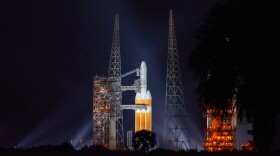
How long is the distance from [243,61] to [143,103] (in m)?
122

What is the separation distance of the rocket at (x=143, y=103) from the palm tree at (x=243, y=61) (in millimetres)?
116712

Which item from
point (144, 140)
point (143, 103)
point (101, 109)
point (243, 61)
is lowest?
point (144, 140)

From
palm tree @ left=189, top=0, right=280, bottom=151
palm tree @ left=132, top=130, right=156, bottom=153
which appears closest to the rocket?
palm tree @ left=132, top=130, right=156, bottom=153

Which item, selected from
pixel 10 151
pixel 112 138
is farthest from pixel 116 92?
pixel 10 151

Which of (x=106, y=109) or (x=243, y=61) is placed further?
(x=106, y=109)

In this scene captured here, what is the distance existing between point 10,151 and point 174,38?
109431 mm

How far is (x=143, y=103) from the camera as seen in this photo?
15525 centimetres

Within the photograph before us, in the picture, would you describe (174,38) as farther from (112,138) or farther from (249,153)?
(249,153)

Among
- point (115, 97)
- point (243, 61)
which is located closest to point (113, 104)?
point (115, 97)

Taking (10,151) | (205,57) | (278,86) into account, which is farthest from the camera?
(10,151)

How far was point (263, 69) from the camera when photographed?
32.5 m

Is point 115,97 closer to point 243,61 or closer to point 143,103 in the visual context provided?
point 143,103

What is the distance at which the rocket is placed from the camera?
15186cm

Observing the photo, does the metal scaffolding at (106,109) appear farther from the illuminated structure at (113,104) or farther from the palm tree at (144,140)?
the palm tree at (144,140)
